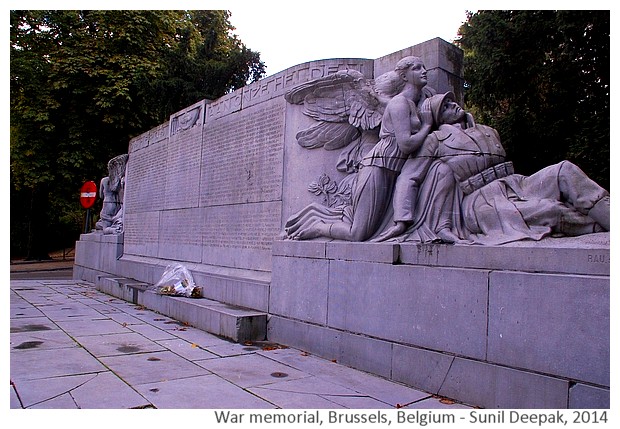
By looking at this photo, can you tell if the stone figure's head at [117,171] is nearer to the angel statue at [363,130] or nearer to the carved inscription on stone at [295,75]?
the carved inscription on stone at [295,75]

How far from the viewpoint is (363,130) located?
21.6 ft

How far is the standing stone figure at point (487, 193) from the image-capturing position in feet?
14.5

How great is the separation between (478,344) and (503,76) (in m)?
9.63

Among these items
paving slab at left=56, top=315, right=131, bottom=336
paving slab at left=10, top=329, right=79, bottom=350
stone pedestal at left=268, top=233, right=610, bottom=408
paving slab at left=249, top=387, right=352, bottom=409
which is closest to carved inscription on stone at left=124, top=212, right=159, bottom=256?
paving slab at left=56, top=315, right=131, bottom=336

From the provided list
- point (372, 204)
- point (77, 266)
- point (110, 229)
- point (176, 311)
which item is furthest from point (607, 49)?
point (77, 266)

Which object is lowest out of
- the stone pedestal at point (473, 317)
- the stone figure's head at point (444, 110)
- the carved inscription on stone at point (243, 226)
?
the stone pedestal at point (473, 317)

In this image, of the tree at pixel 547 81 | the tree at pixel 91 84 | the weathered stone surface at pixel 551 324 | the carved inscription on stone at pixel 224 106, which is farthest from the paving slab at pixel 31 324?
the tree at pixel 91 84

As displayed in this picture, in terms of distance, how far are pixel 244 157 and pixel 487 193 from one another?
4676 mm

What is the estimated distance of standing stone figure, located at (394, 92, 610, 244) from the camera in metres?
4.42

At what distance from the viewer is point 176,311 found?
8125 mm

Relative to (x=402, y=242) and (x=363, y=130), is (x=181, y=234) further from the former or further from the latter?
(x=402, y=242)

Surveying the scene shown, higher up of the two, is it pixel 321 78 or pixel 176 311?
pixel 321 78

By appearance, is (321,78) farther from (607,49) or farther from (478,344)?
(607,49)

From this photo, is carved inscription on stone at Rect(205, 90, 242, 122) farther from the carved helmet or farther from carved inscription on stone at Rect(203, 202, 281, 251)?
the carved helmet
